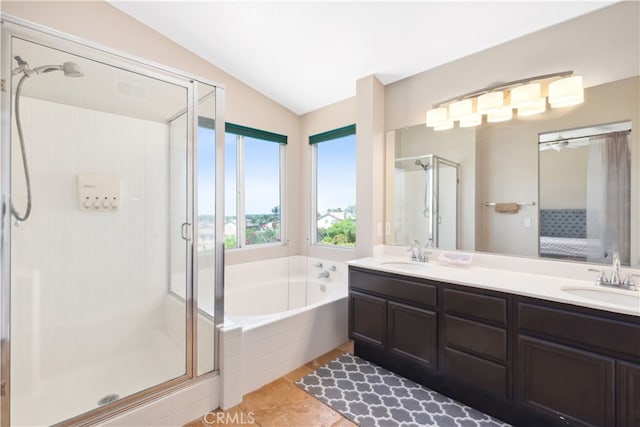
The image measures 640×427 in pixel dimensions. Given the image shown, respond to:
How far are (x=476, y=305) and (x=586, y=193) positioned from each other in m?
1.00

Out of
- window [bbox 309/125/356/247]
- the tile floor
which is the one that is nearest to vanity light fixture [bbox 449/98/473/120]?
window [bbox 309/125/356/247]

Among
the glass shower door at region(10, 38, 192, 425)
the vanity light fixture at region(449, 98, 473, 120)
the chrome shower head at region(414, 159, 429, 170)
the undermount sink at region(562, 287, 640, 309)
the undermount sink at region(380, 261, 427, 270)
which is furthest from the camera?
the chrome shower head at region(414, 159, 429, 170)

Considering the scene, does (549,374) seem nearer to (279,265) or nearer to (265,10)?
(279,265)

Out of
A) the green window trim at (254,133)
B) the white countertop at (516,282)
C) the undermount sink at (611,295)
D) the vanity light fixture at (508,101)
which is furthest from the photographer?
the green window trim at (254,133)

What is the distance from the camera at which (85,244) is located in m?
2.19

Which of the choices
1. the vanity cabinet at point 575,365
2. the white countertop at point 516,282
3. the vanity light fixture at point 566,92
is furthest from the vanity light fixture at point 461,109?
the vanity cabinet at point 575,365

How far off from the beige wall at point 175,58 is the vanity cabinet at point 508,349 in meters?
1.64

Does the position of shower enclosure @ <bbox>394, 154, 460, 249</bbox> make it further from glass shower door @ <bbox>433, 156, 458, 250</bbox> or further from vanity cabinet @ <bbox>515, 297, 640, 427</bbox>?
vanity cabinet @ <bbox>515, 297, 640, 427</bbox>

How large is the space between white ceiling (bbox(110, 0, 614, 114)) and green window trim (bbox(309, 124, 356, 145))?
444 mm

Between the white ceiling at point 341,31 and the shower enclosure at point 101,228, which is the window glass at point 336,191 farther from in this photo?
the shower enclosure at point 101,228

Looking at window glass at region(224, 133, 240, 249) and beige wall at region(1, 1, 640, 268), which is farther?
window glass at region(224, 133, 240, 249)

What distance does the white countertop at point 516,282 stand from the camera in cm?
137

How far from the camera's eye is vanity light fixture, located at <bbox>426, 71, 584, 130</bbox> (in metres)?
1.81

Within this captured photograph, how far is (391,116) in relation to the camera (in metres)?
2.77
